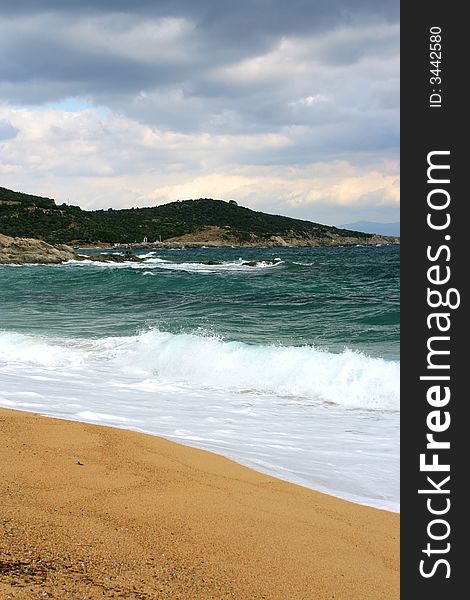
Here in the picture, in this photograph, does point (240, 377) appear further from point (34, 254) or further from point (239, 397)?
point (34, 254)

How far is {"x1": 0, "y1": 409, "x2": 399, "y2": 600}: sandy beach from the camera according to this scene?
3.02 metres

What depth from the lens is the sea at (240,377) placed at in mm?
6496

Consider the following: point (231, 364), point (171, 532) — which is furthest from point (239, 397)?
point (171, 532)

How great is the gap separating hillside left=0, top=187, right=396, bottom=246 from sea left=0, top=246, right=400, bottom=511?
8138cm

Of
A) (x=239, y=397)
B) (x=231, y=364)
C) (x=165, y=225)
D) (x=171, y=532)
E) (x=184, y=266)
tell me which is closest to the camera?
(x=171, y=532)

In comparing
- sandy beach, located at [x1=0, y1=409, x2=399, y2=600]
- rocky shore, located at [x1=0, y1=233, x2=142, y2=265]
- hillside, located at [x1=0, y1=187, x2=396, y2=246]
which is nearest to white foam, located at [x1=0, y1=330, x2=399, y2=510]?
sandy beach, located at [x1=0, y1=409, x2=399, y2=600]

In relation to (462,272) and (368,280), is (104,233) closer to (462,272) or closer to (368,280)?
(368,280)

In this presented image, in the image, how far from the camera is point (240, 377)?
37.3ft

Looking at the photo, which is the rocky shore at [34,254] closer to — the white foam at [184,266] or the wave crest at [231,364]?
the white foam at [184,266]

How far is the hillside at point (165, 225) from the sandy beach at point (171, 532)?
95117 mm

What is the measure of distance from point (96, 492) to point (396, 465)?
3.36 meters

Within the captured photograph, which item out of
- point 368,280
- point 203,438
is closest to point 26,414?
point 203,438

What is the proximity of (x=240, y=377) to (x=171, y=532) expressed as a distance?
7.78 meters

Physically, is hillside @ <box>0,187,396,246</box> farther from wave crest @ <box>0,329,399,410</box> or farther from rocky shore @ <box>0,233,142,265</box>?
wave crest @ <box>0,329,399,410</box>
